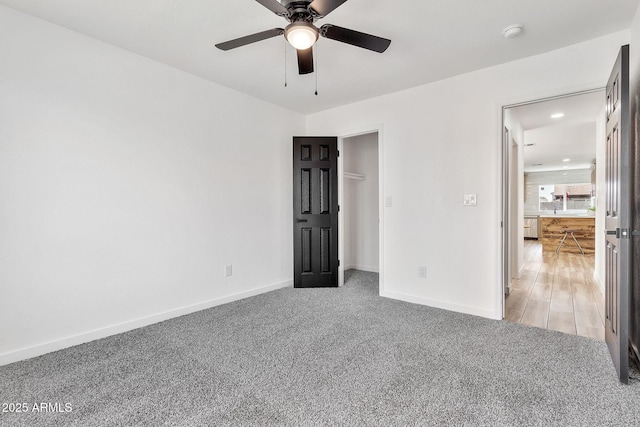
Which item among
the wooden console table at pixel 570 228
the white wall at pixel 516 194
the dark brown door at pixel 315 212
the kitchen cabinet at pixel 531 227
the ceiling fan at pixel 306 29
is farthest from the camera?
the kitchen cabinet at pixel 531 227

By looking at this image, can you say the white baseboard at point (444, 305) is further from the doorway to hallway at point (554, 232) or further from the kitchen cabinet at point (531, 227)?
the kitchen cabinet at point (531, 227)

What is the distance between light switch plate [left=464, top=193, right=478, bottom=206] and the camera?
315cm

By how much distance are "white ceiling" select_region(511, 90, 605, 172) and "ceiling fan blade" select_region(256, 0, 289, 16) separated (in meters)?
2.69

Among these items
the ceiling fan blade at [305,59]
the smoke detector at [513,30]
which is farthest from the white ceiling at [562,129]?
the ceiling fan blade at [305,59]

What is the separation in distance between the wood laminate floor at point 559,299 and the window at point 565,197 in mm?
5597

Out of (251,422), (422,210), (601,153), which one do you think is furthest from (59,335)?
(601,153)

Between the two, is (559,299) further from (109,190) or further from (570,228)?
(109,190)

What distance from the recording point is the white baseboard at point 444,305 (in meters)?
3.05

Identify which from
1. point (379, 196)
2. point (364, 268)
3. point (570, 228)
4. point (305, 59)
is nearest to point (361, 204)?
point (364, 268)

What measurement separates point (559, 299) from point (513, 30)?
299cm

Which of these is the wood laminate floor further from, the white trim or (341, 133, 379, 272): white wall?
the white trim

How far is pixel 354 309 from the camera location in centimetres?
329

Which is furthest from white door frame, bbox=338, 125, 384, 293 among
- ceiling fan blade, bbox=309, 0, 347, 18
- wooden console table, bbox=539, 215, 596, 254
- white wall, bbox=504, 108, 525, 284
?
wooden console table, bbox=539, 215, 596, 254

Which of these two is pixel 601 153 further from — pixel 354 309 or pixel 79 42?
pixel 79 42
